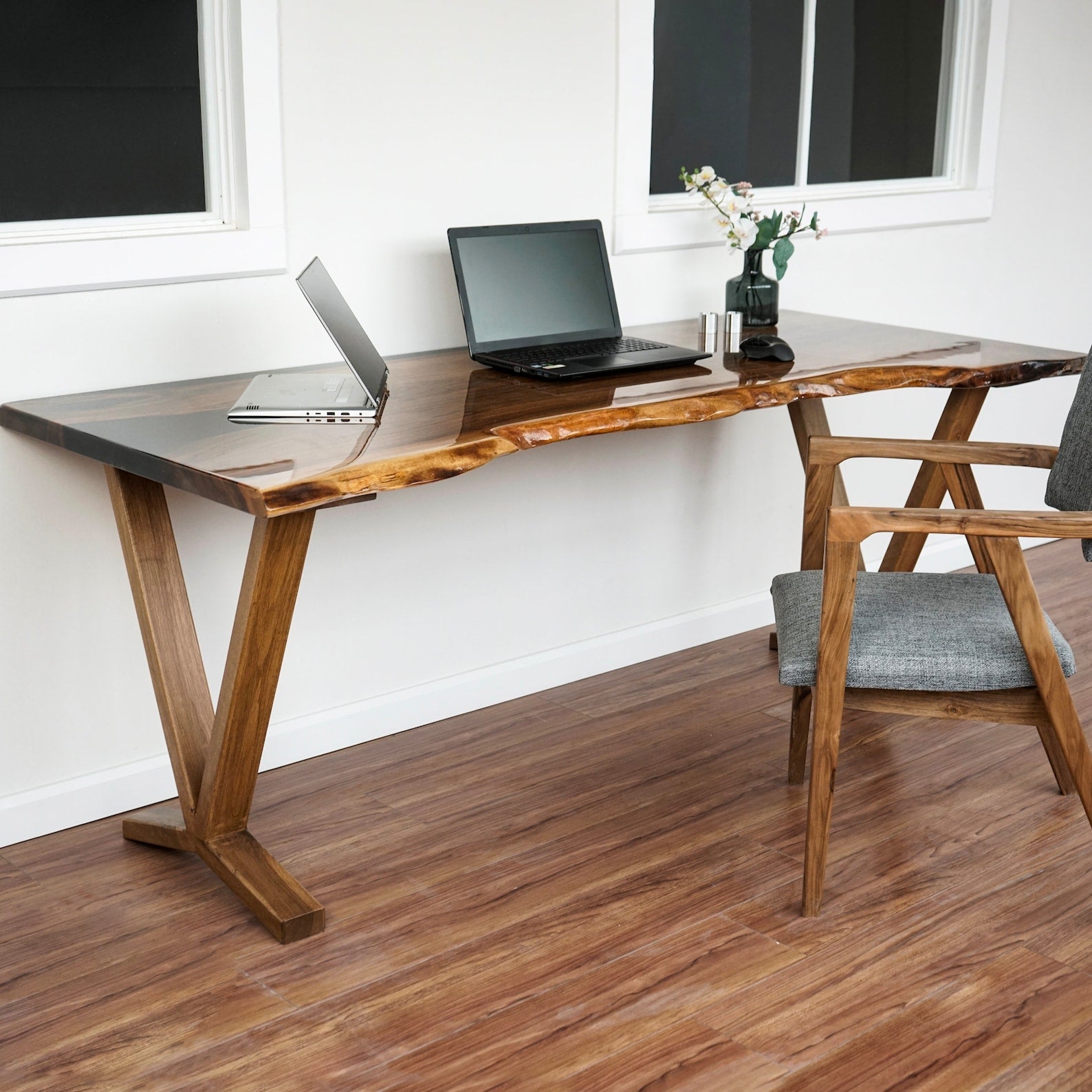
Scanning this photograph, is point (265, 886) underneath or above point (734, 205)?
underneath

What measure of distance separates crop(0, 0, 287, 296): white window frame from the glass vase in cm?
105

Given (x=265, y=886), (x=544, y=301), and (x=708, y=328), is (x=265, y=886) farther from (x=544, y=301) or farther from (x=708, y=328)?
(x=708, y=328)

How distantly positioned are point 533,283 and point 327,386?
23.8 inches

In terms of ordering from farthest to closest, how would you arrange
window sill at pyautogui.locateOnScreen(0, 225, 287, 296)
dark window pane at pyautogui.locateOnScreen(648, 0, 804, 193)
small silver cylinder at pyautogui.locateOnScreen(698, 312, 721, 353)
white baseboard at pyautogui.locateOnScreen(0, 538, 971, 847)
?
dark window pane at pyautogui.locateOnScreen(648, 0, 804, 193) → small silver cylinder at pyautogui.locateOnScreen(698, 312, 721, 353) → white baseboard at pyautogui.locateOnScreen(0, 538, 971, 847) → window sill at pyautogui.locateOnScreen(0, 225, 287, 296)

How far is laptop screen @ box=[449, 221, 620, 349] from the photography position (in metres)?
2.65

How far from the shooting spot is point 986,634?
2.12 metres

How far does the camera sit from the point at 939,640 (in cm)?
210

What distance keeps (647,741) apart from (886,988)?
3.10 ft

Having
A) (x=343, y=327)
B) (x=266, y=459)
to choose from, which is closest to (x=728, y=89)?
(x=343, y=327)

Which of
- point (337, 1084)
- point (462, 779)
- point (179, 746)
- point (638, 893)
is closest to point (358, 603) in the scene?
point (462, 779)

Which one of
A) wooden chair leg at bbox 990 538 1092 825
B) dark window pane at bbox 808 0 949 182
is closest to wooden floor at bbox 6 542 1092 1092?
wooden chair leg at bbox 990 538 1092 825

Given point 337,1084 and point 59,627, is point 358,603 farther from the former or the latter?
point 337,1084

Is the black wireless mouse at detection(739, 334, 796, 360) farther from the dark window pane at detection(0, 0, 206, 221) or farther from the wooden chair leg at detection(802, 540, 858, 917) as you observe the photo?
the dark window pane at detection(0, 0, 206, 221)

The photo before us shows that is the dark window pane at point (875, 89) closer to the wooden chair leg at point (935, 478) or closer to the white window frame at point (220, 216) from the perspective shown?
the wooden chair leg at point (935, 478)
